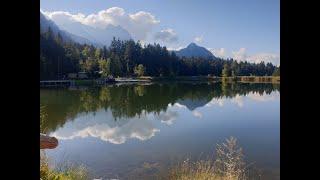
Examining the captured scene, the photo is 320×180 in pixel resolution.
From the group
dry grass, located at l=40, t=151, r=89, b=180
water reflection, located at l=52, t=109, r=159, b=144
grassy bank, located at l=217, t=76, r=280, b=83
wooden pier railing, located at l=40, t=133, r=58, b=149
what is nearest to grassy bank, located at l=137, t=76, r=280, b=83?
grassy bank, located at l=217, t=76, r=280, b=83

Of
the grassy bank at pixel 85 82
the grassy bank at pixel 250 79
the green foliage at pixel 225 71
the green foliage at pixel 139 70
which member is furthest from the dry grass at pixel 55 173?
the grassy bank at pixel 250 79

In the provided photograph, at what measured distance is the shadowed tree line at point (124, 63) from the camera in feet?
167

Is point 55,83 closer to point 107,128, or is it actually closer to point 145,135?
point 107,128

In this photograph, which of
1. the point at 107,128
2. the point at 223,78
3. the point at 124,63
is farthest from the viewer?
the point at 223,78

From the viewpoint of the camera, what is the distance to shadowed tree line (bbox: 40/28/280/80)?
50.8m

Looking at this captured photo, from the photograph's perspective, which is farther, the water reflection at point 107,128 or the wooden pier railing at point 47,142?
the water reflection at point 107,128

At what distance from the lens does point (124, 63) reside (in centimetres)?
6581

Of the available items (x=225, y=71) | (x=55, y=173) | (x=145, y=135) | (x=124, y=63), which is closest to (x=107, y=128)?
(x=145, y=135)

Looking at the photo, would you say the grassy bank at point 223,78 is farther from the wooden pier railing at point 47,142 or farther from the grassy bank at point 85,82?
the wooden pier railing at point 47,142

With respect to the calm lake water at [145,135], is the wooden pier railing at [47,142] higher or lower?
higher

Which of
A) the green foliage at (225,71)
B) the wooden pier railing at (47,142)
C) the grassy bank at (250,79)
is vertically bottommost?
the wooden pier railing at (47,142)
